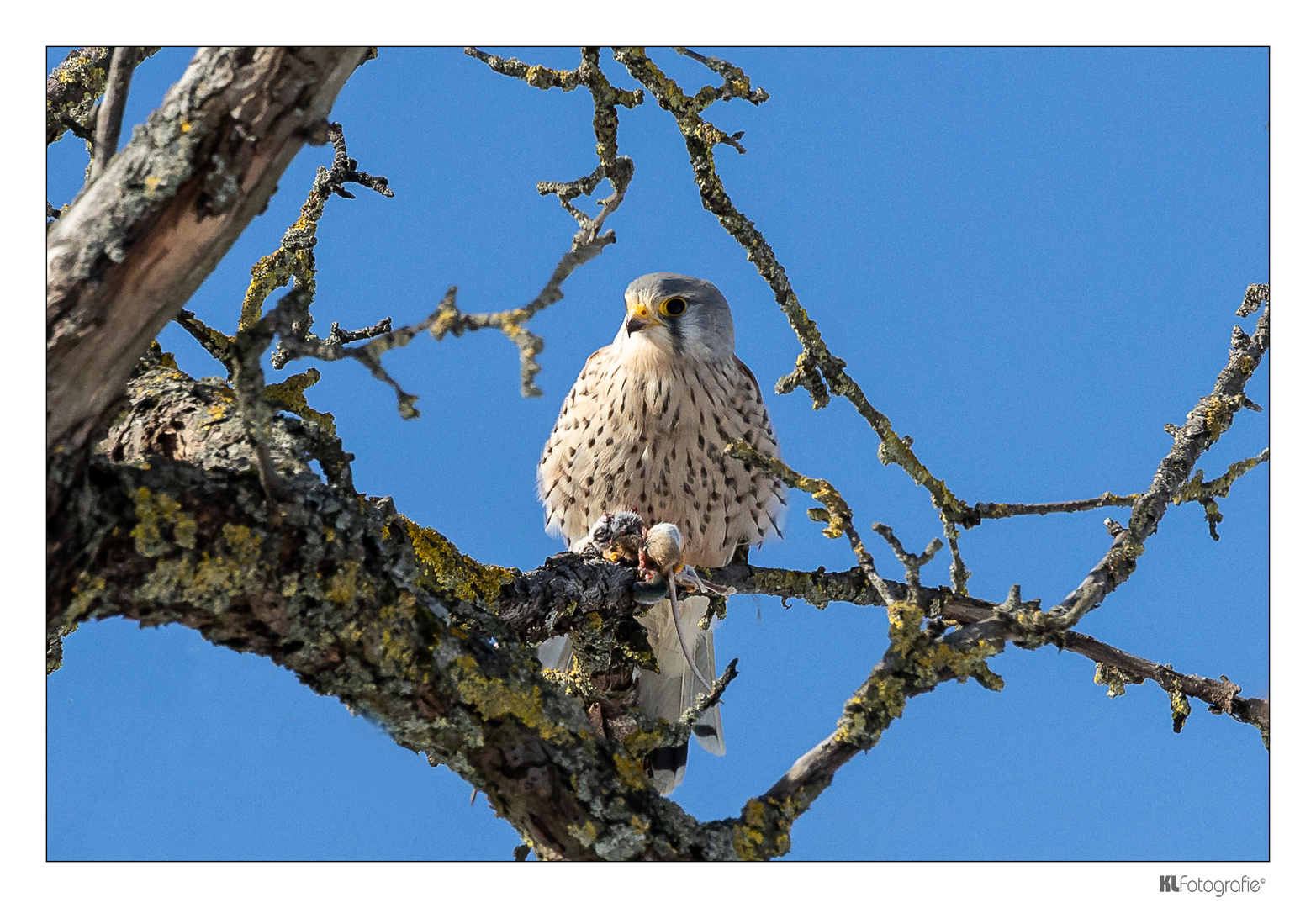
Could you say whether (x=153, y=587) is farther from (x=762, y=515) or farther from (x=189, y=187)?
(x=762, y=515)

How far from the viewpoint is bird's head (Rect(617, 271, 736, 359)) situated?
4.41 metres

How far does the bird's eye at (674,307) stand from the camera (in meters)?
4.45

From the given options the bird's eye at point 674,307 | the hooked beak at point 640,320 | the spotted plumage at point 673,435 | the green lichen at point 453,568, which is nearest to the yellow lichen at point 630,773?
the green lichen at point 453,568

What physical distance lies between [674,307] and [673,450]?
620 mm

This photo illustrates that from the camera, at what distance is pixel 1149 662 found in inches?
125

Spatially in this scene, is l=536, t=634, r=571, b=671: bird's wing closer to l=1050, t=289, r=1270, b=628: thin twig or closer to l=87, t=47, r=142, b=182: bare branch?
l=1050, t=289, r=1270, b=628: thin twig

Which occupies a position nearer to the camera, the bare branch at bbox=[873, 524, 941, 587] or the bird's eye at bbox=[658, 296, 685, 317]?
the bare branch at bbox=[873, 524, 941, 587]

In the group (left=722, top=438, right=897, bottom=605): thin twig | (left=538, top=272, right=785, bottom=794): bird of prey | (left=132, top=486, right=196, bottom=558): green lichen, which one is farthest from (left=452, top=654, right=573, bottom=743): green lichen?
(left=538, top=272, right=785, bottom=794): bird of prey
